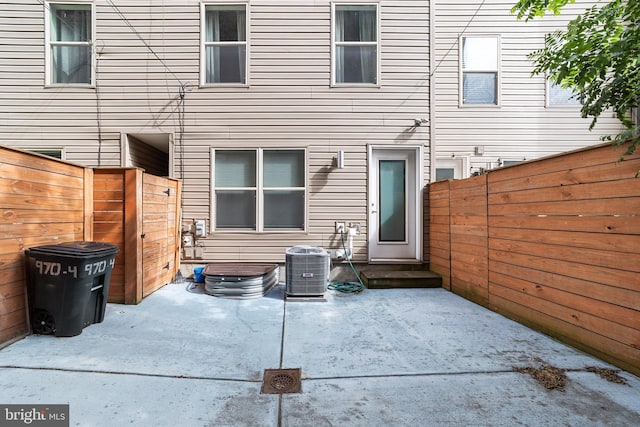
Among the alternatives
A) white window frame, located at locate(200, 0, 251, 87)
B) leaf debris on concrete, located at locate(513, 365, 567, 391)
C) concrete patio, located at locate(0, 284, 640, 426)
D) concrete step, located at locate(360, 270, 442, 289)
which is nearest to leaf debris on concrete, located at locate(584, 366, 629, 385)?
concrete patio, located at locate(0, 284, 640, 426)

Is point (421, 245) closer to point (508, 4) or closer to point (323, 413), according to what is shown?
point (323, 413)

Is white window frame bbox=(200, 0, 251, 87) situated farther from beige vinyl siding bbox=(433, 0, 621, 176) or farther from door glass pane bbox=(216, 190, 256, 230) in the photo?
beige vinyl siding bbox=(433, 0, 621, 176)

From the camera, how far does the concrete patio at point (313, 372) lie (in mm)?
1741

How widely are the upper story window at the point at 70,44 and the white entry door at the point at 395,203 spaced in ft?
17.1

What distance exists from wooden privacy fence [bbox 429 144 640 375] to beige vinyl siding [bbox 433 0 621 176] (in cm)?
246


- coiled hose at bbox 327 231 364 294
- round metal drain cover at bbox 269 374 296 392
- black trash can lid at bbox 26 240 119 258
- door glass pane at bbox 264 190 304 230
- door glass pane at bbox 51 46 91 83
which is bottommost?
round metal drain cover at bbox 269 374 296 392

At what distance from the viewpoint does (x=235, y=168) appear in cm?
506

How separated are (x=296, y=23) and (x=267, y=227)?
360 centimetres

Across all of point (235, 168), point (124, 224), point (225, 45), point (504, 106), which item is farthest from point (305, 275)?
point (504, 106)

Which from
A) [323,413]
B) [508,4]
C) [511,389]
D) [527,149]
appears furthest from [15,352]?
[508,4]

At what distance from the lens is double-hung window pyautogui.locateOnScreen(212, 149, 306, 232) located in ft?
16.5

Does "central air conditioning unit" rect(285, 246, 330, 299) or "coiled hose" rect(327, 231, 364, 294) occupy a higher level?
"central air conditioning unit" rect(285, 246, 330, 299)

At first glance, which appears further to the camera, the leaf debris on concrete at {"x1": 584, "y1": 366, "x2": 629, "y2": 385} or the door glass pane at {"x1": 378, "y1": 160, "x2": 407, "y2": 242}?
the door glass pane at {"x1": 378, "y1": 160, "x2": 407, "y2": 242}

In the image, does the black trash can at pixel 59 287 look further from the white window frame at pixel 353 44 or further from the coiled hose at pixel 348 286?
the white window frame at pixel 353 44
